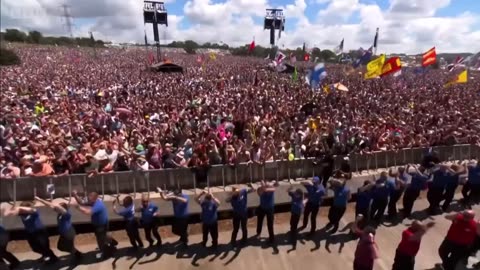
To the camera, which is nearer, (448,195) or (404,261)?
(404,261)

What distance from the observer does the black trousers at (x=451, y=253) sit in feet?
24.5

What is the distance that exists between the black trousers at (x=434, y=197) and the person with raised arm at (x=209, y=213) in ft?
19.1

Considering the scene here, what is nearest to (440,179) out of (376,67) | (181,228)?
(181,228)

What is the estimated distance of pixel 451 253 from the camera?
757 centimetres

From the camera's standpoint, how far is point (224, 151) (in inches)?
468

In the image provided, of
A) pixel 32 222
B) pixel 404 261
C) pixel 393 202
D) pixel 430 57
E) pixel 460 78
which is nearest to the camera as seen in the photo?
pixel 404 261

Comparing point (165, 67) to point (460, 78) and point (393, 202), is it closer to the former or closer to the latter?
point (460, 78)

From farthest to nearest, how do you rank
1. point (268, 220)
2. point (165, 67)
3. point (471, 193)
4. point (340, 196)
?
point (165, 67) → point (471, 193) → point (340, 196) → point (268, 220)

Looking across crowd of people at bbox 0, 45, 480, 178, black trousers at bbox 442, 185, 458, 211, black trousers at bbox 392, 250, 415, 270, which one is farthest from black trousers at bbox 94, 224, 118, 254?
black trousers at bbox 442, 185, 458, 211

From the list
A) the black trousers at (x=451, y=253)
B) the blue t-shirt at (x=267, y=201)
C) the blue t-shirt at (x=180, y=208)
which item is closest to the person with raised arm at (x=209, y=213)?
the blue t-shirt at (x=180, y=208)

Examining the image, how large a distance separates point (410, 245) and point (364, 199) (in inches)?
110

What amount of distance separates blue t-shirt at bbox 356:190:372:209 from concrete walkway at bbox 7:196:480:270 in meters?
0.76

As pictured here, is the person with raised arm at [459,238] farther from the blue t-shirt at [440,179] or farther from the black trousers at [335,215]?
the blue t-shirt at [440,179]

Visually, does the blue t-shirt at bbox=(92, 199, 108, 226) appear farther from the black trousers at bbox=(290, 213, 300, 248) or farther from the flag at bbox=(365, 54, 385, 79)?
the flag at bbox=(365, 54, 385, 79)
